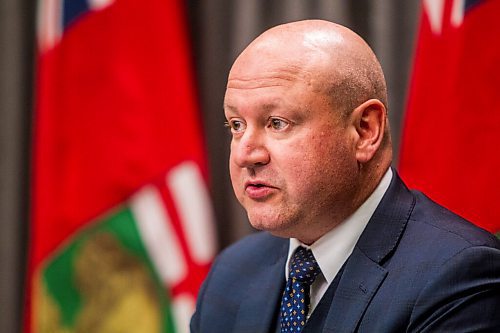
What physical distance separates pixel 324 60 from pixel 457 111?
681mm

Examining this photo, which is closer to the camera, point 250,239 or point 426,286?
point 426,286

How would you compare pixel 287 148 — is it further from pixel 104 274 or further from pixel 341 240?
pixel 104 274

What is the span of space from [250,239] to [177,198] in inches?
21.4

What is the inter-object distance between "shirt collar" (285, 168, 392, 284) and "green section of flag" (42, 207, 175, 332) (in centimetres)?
100

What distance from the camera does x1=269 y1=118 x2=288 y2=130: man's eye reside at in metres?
1.87

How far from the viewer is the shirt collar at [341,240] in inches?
77.4

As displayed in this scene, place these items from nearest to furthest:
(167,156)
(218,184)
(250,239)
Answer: (250,239) → (167,156) → (218,184)

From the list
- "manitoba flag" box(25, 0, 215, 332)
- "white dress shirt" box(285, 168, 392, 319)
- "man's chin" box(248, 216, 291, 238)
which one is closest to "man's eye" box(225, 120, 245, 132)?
"man's chin" box(248, 216, 291, 238)

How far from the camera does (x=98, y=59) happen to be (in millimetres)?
2859

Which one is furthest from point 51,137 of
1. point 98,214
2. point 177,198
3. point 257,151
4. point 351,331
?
point 351,331

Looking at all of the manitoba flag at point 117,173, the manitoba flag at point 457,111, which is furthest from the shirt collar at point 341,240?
the manitoba flag at point 117,173

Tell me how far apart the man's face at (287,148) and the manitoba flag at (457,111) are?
602 mm

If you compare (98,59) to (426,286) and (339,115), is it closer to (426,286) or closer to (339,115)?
(339,115)

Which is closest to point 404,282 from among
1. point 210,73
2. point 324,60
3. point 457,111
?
point 324,60
